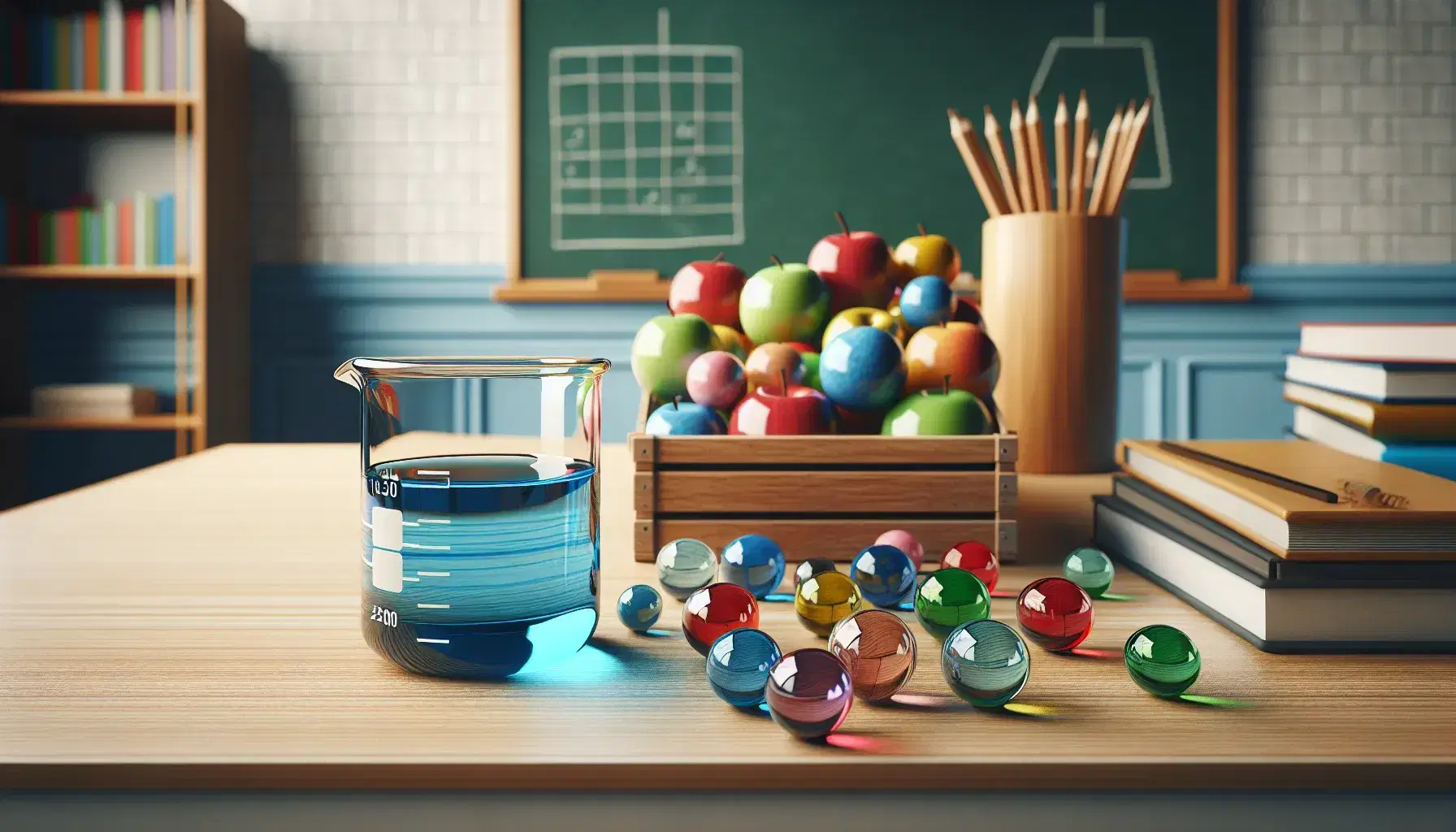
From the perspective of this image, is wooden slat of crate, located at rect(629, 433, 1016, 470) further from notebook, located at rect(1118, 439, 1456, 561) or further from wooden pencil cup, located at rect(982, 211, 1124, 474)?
wooden pencil cup, located at rect(982, 211, 1124, 474)

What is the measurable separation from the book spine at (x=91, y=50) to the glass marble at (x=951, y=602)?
3.37 m

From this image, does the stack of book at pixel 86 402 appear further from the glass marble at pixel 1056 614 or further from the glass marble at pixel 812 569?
the glass marble at pixel 1056 614

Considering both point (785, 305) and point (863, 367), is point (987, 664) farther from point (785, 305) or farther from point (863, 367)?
point (785, 305)

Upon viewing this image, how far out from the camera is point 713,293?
978 mm

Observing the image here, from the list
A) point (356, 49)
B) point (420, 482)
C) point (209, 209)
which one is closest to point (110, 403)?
point (209, 209)

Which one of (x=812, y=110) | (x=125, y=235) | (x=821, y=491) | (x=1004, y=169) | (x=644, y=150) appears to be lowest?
(x=821, y=491)

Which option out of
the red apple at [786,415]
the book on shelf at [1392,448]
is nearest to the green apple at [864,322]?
the red apple at [786,415]

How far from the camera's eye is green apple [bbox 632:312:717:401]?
86 cm

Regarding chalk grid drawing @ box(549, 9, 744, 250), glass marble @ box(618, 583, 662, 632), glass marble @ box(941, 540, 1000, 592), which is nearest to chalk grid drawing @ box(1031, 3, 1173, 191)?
chalk grid drawing @ box(549, 9, 744, 250)

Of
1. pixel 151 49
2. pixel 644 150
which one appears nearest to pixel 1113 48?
pixel 644 150

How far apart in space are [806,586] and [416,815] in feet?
0.78

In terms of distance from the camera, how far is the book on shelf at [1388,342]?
827mm

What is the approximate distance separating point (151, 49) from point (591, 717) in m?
3.29

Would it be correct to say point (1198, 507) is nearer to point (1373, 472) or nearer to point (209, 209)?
point (1373, 472)
